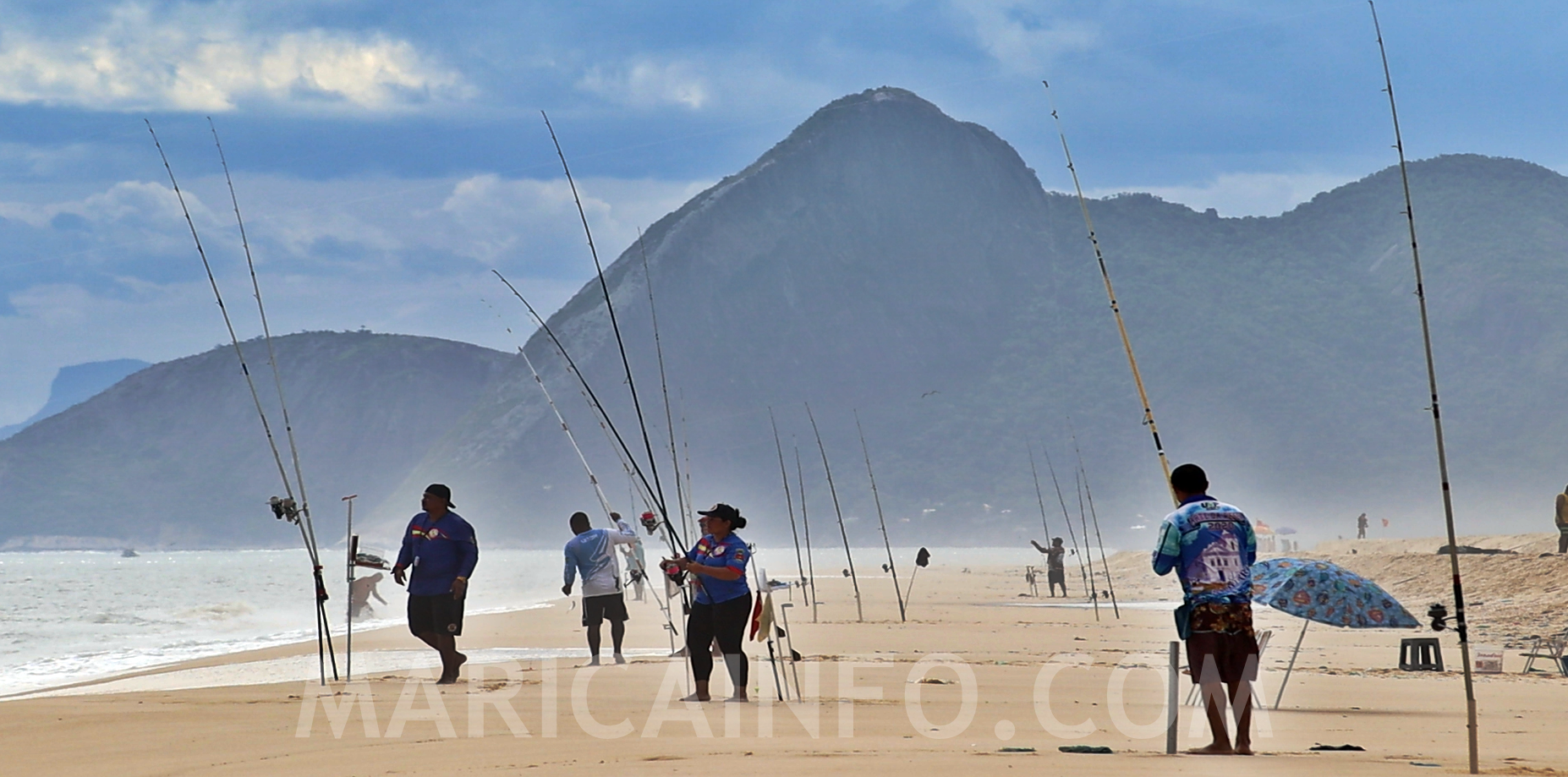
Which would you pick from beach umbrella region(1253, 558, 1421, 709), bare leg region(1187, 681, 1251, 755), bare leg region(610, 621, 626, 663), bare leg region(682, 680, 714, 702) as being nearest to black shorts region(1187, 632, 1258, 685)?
bare leg region(1187, 681, 1251, 755)

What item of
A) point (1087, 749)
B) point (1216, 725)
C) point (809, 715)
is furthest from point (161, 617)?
point (1216, 725)

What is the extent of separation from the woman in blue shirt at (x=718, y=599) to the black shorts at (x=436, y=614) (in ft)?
7.25

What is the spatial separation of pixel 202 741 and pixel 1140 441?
141 m

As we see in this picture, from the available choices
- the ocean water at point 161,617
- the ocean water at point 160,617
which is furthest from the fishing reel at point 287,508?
the ocean water at point 160,617

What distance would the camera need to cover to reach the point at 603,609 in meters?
13.6

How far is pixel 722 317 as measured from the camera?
163250mm

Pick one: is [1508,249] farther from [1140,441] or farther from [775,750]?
→ [775,750]

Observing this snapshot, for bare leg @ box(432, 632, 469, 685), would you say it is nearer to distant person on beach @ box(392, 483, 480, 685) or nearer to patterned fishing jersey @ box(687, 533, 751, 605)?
distant person on beach @ box(392, 483, 480, 685)

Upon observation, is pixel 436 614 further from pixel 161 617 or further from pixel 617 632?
pixel 161 617

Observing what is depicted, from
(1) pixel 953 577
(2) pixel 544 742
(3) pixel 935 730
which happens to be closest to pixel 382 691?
(2) pixel 544 742

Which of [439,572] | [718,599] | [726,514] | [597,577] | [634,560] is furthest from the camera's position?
[634,560]

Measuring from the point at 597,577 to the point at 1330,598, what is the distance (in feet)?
21.7

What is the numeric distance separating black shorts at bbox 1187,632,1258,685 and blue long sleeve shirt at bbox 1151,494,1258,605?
17cm

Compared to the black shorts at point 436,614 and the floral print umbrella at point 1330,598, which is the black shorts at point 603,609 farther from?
the floral print umbrella at point 1330,598
